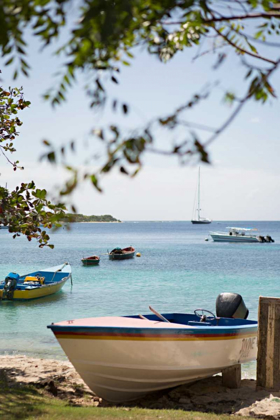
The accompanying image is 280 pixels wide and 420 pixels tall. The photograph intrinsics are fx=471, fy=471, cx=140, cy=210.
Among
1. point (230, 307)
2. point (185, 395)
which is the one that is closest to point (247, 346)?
point (230, 307)

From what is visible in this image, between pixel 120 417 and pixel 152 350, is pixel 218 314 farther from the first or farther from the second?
pixel 120 417

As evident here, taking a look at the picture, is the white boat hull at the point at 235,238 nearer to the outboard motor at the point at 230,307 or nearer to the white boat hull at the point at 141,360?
the outboard motor at the point at 230,307

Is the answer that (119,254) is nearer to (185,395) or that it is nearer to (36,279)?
(36,279)

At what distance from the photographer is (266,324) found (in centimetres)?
841

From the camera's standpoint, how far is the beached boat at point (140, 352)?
7.59 m

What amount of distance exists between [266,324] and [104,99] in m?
6.65

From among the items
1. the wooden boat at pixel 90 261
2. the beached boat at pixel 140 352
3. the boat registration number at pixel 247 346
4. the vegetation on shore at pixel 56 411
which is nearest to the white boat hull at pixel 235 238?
the wooden boat at pixel 90 261

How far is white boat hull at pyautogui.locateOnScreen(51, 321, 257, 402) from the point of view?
301 inches

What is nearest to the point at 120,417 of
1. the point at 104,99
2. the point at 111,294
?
the point at 104,99

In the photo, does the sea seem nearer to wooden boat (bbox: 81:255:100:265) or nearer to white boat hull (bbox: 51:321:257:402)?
wooden boat (bbox: 81:255:100:265)

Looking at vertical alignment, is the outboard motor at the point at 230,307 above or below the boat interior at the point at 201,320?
above

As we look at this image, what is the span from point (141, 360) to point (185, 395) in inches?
56.4

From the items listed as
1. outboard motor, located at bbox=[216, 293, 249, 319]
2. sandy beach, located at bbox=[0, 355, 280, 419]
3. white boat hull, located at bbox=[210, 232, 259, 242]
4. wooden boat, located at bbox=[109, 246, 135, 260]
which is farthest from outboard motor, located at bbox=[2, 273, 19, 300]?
white boat hull, located at bbox=[210, 232, 259, 242]

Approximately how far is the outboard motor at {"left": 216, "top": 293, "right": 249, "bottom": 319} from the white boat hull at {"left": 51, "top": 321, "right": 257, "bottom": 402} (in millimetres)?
909
